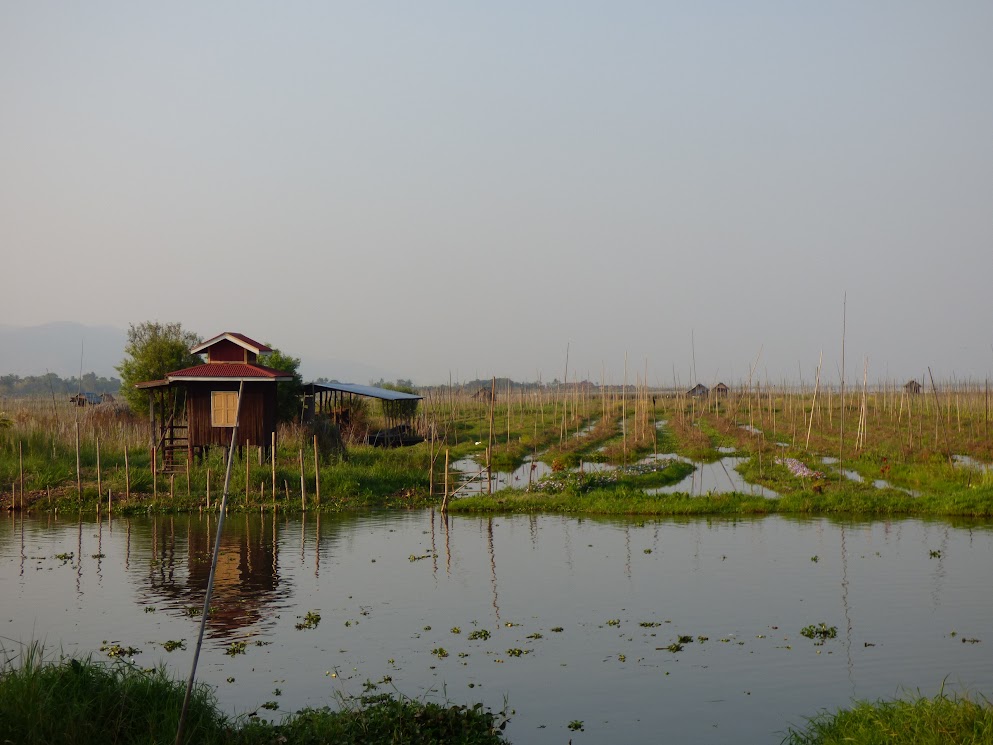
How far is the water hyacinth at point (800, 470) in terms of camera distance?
88.9 ft

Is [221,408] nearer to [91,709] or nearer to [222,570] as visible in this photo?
[222,570]

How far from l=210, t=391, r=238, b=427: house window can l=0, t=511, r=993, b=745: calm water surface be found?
349 inches

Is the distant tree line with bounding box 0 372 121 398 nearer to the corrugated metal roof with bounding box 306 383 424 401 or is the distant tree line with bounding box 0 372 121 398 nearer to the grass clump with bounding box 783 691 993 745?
the corrugated metal roof with bounding box 306 383 424 401

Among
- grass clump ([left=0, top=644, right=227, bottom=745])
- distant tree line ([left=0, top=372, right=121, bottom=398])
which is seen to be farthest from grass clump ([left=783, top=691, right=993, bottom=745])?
distant tree line ([left=0, top=372, right=121, bottom=398])

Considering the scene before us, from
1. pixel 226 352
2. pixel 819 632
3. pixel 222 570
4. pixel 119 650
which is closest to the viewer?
pixel 119 650

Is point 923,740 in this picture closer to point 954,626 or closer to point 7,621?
point 954,626

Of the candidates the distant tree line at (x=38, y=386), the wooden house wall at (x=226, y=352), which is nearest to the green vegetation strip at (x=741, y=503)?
the wooden house wall at (x=226, y=352)

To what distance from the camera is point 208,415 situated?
31625mm

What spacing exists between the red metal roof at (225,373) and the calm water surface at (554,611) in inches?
330

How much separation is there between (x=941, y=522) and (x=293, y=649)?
1622 centimetres

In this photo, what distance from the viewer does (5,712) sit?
7781 mm

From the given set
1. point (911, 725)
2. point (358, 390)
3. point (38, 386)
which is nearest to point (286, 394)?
point (358, 390)

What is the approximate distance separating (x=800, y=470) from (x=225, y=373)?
18.4m

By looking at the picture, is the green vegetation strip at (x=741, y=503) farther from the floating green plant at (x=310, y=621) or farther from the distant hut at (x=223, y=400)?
the floating green plant at (x=310, y=621)
